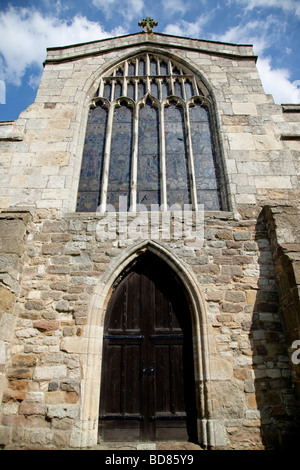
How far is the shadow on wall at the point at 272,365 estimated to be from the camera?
324 centimetres

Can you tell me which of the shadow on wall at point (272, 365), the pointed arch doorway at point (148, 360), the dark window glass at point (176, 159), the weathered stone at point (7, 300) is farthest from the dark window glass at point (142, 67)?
the weathered stone at point (7, 300)

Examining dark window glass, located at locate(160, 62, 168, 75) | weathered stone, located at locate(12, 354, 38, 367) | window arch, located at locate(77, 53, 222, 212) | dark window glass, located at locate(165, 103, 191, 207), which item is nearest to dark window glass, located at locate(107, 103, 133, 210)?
window arch, located at locate(77, 53, 222, 212)

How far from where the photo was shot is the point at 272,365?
3.50 metres

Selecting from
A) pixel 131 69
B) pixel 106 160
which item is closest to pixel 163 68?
pixel 131 69

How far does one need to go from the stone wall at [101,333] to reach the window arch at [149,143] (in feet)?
2.18

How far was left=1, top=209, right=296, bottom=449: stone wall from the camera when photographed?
128 inches

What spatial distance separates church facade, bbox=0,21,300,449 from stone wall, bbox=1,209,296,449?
0.02 metres

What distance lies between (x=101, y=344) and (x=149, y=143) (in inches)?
143

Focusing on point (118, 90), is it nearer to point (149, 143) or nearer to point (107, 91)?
point (107, 91)

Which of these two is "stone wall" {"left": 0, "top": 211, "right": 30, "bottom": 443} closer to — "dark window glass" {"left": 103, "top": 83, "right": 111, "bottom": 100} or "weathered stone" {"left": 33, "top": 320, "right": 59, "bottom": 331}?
"weathered stone" {"left": 33, "top": 320, "right": 59, "bottom": 331}

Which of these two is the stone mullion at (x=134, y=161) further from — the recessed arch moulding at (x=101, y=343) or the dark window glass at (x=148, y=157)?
the recessed arch moulding at (x=101, y=343)
